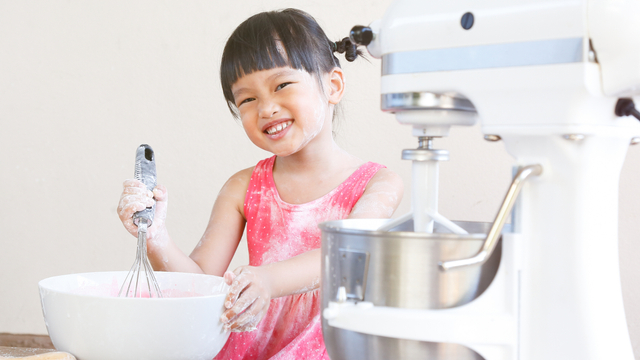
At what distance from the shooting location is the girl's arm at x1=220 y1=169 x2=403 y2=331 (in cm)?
71

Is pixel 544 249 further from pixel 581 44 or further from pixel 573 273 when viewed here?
pixel 581 44

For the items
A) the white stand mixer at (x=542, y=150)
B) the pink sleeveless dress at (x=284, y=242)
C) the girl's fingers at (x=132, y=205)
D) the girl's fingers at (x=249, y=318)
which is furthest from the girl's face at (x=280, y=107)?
the white stand mixer at (x=542, y=150)

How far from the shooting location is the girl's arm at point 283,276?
71cm

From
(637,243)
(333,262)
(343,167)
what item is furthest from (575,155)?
(637,243)

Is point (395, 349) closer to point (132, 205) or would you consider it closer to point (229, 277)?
point (229, 277)

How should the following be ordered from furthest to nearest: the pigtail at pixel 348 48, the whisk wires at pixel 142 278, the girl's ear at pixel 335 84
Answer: the girl's ear at pixel 335 84 < the whisk wires at pixel 142 278 < the pigtail at pixel 348 48

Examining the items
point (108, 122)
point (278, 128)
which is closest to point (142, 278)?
point (278, 128)

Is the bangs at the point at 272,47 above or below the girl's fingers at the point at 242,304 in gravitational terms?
above

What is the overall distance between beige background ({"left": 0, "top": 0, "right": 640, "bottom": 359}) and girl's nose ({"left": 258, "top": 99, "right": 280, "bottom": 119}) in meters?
0.58

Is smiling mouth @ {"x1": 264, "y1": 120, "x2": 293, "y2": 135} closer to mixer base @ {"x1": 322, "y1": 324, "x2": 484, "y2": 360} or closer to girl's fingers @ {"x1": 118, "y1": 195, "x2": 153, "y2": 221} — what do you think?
girl's fingers @ {"x1": 118, "y1": 195, "x2": 153, "y2": 221}

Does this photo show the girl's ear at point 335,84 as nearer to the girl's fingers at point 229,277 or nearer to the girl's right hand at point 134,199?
the girl's right hand at point 134,199

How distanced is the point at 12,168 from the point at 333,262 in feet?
5.52

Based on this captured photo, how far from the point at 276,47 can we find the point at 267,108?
11 cm

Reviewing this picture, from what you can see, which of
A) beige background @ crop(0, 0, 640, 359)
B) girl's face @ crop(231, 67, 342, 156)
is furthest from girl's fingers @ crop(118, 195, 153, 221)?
beige background @ crop(0, 0, 640, 359)
